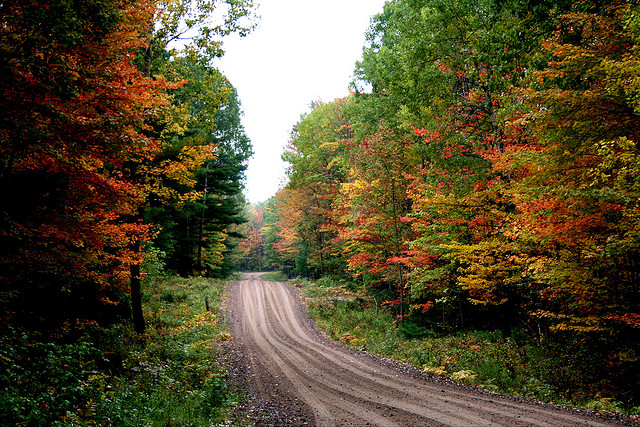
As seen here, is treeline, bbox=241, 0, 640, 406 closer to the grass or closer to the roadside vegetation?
the roadside vegetation

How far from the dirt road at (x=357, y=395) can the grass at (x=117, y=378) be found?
163cm

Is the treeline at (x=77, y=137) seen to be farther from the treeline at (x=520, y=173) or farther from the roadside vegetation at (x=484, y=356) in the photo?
the roadside vegetation at (x=484, y=356)

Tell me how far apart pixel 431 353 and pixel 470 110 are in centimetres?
1001

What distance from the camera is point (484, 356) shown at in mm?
11531

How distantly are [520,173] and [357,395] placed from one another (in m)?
9.71

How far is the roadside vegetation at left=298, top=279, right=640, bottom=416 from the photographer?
9.10m

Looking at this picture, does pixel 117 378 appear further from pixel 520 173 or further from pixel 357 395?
pixel 520 173

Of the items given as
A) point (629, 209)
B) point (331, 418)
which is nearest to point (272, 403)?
point (331, 418)

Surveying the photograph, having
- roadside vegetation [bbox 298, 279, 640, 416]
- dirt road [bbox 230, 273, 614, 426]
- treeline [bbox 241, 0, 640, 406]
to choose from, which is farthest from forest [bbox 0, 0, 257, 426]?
treeline [bbox 241, 0, 640, 406]

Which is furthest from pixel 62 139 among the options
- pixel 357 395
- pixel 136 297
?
pixel 357 395

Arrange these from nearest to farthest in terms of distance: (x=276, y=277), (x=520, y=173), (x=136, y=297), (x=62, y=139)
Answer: (x=62, y=139) < (x=520, y=173) < (x=136, y=297) < (x=276, y=277)

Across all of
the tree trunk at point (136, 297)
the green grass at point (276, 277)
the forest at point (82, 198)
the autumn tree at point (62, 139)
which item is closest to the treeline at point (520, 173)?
the forest at point (82, 198)

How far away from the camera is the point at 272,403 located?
28.7 ft

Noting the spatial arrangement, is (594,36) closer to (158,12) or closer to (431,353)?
(431,353)
